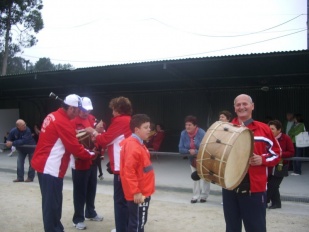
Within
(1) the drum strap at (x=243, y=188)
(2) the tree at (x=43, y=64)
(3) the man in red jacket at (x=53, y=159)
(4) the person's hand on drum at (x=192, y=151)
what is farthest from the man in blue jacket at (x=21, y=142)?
(2) the tree at (x=43, y=64)

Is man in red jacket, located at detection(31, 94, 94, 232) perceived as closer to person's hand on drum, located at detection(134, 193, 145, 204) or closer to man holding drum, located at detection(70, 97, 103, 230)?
man holding drum, located at detection(70, 97, 103, 230)

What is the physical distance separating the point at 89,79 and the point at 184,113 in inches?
168

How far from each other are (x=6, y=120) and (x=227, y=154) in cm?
1613

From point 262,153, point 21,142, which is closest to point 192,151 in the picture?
point 262,153

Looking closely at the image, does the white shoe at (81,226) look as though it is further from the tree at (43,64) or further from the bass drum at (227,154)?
the tree at (43,64)

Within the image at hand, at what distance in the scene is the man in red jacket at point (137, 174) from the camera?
3400 mm

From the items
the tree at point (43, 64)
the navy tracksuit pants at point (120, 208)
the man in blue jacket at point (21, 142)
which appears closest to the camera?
the navy tracksuit pants at point (120, 208)

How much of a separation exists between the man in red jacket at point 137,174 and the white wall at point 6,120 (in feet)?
47.8

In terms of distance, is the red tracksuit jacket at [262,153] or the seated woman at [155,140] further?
the seated woman at [155,140]

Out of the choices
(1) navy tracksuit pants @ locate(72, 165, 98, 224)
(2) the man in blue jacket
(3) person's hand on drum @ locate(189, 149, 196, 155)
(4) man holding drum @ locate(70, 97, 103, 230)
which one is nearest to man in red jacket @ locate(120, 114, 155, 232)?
(4) man holding drum @ locate(70, 97, 103, 230)

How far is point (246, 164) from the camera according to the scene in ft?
10.3

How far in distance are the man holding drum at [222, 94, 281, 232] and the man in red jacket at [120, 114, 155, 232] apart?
0.82m

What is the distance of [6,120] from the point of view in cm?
1698

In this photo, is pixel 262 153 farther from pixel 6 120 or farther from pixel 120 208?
pixel 6 120
